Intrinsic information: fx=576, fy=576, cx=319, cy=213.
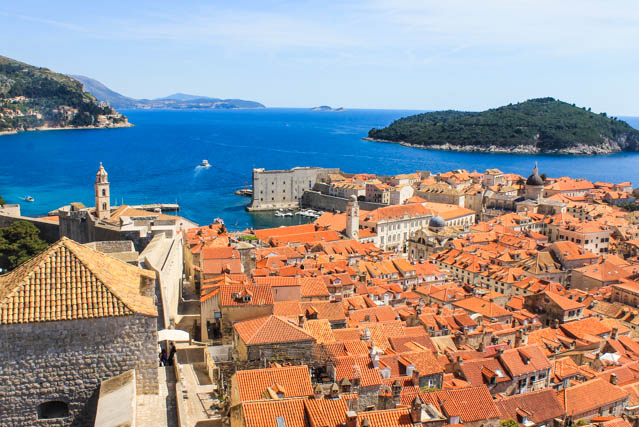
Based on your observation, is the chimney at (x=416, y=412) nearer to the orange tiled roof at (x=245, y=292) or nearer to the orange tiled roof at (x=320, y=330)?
the orange tiled roof at (x=320, y=330)

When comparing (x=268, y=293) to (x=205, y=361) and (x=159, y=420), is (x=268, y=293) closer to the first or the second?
(x=205, y=361)

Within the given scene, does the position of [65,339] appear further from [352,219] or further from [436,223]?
[436,223]

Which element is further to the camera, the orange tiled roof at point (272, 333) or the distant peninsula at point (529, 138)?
the distant peninsula at point (529, 138)

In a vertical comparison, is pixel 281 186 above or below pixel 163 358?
below

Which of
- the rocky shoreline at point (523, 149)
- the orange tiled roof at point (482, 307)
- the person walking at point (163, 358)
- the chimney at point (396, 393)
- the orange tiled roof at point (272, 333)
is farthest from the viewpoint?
the rocky shoreline at point (523, 149)

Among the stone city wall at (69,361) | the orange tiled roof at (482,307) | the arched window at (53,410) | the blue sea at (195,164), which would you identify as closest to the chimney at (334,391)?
the stone city wall at (69,361)

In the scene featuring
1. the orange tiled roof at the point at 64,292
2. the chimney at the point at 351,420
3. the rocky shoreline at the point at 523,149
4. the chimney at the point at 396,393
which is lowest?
the rocky shoreline at the point at 523,149

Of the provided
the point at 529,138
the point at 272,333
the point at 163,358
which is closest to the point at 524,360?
the point at 272,333
